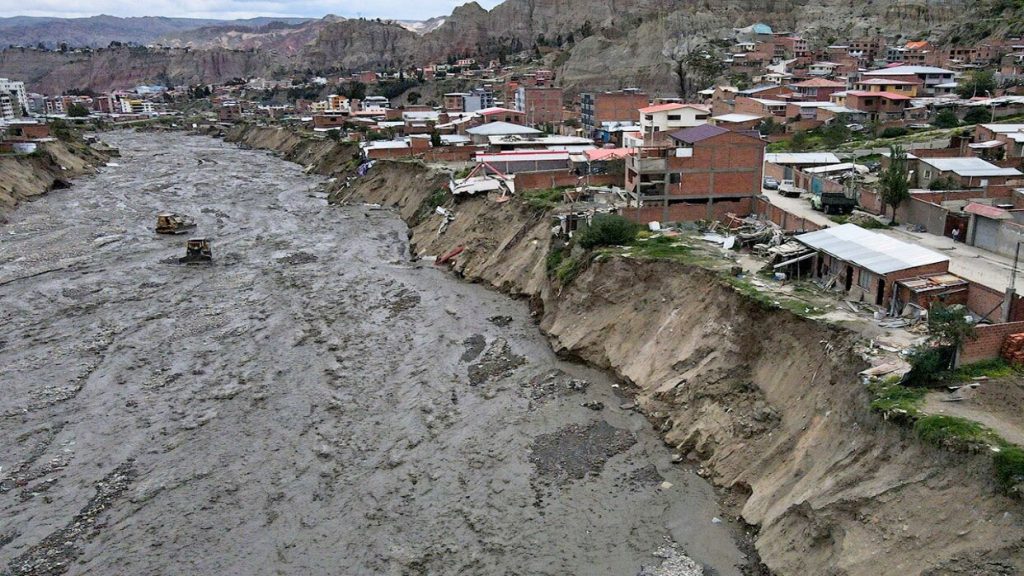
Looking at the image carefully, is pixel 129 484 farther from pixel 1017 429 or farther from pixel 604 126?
pixel 604 126

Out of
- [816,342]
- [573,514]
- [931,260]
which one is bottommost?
[573,514]

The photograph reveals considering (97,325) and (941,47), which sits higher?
(941,47)

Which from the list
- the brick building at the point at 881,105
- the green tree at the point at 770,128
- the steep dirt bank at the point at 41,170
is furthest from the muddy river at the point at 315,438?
the brick building at the point at 881,105

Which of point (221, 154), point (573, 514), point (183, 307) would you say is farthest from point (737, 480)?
point (221, 154)

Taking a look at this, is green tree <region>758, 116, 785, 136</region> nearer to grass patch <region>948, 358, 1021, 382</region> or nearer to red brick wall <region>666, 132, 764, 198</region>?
red brick wall <region>666, 132, 764, 198</region>

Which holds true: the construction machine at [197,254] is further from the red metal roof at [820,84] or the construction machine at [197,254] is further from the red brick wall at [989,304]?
the red metal roof at [820,84]

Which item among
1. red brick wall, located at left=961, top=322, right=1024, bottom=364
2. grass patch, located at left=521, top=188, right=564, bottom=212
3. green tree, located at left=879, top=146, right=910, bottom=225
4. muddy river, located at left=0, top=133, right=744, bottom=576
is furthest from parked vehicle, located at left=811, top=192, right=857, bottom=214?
red brick wall, located at left=961, top=322, right=1024, bottom=364

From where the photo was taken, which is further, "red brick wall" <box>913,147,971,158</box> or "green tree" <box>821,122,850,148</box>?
"green tree" <box>821,122,850,148</box>
